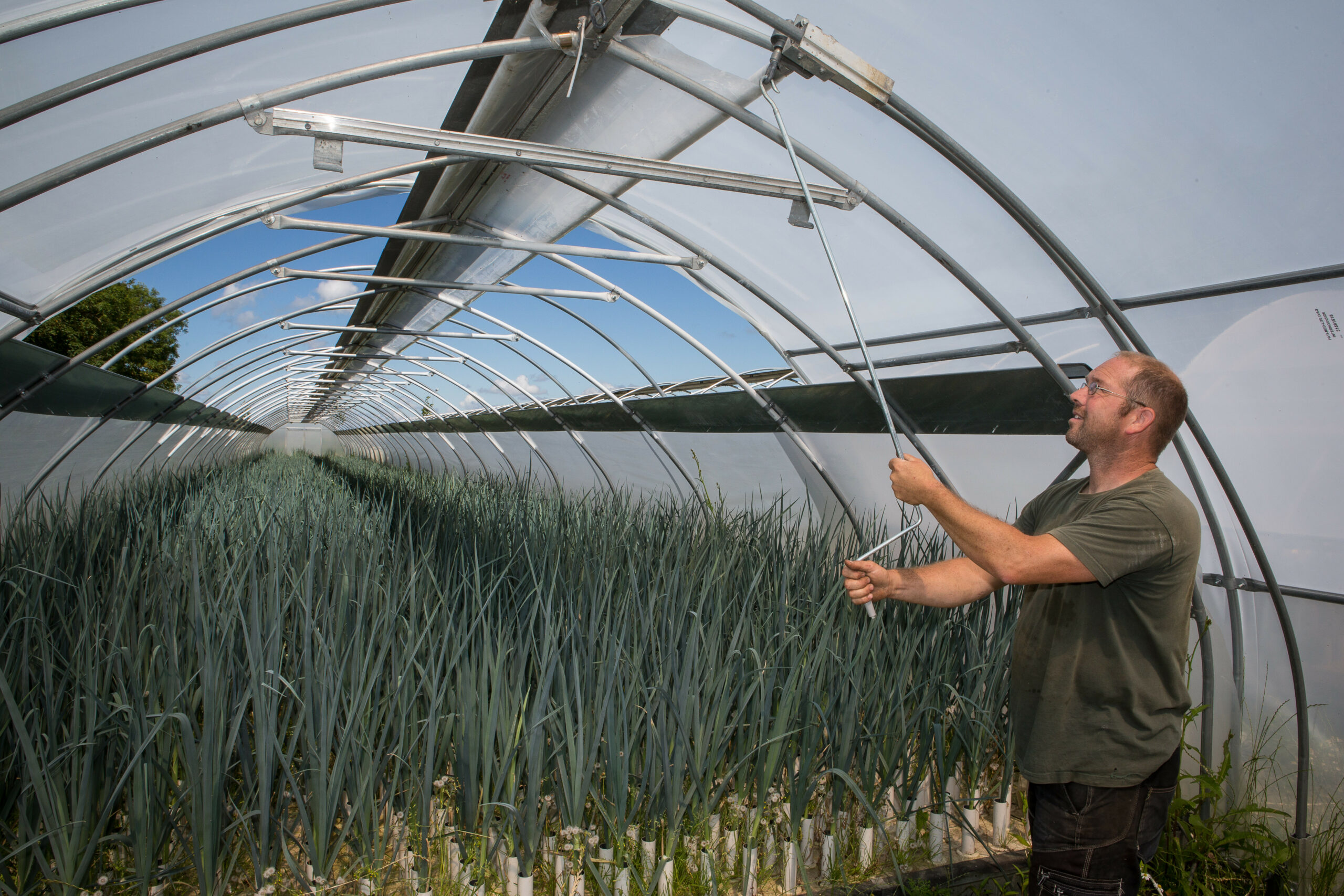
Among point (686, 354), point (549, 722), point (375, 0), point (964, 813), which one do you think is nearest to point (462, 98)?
point (375, 0)

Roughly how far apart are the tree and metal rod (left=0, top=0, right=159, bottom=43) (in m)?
20.1

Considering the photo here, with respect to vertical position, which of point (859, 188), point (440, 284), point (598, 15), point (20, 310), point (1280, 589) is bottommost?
point (1280, 589)

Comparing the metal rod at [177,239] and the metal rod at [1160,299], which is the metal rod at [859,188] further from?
the metal rod at [177,239]

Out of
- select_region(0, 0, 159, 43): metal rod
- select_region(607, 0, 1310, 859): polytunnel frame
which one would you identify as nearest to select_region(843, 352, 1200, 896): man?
select_region(607, 0, 1310, 859): polytunnel frame

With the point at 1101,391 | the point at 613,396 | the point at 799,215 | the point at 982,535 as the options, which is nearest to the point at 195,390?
the point at 613,396

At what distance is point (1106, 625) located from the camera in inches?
56.2

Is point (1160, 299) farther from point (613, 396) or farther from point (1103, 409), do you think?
point (613, 396)

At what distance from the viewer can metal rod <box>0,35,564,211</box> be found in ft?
6.00

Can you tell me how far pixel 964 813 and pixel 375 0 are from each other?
2.59m

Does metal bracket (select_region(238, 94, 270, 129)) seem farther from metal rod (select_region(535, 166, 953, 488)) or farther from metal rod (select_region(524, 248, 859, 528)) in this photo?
metal rod (select_region(524, 248, 859, 528))

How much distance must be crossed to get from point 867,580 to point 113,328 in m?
28.6

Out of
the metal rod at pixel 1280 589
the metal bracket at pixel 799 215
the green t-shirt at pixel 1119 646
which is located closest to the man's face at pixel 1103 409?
the green t-shirt at pixel 1119 646

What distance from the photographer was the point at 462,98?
2299 mm

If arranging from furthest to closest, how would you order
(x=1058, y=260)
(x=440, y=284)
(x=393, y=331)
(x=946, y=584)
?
(x=393, y=331) → (x=440, y=284) → (x=1058, y=260) → (x=946, y=584)
